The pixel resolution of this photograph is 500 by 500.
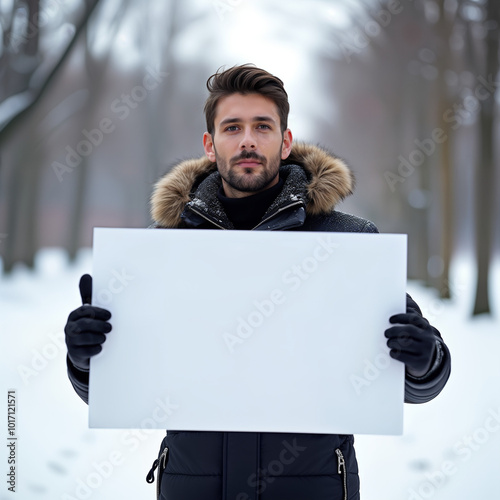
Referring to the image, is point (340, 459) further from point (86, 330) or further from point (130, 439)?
point (130, 439)

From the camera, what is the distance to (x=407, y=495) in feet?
8.83

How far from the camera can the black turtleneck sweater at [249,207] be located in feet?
4.70

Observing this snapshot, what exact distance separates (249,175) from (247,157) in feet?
0.16

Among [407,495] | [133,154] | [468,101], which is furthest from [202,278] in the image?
[468,101]

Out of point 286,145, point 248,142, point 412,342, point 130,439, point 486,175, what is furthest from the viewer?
point 486,175

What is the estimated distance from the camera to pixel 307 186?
1.41 meters

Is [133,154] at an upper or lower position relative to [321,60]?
lower

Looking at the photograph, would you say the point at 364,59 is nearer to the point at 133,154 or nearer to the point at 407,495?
the point at 133,154

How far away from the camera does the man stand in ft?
3.81

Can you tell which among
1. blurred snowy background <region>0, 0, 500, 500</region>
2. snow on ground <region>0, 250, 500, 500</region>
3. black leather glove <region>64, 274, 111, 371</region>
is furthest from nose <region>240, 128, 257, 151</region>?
blurred snowy background <region>0, 0, 500, 500</region>

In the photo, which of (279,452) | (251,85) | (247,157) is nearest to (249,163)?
(247,157)

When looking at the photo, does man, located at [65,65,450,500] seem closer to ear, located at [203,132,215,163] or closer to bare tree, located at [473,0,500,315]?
ear, located at [203,132,215,163]

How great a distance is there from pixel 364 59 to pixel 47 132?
221cm

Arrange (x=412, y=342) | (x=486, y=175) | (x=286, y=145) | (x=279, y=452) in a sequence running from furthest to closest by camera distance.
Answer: (x=486, y=175)
(x=286, y=145)
(x=279, y=452)
(x=412, y=342)
